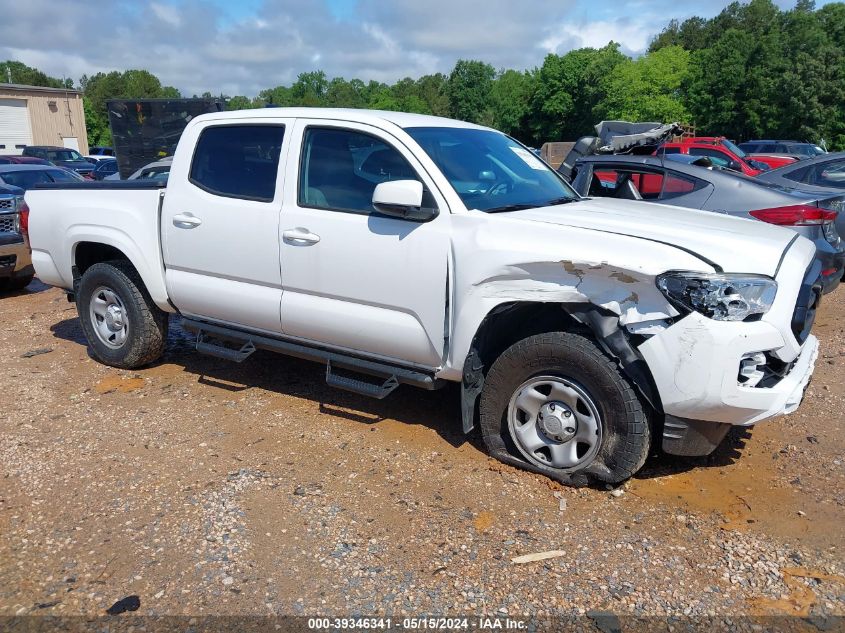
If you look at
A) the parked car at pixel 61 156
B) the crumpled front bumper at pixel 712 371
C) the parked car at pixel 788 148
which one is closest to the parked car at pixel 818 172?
the crumpled front bumper at pixel 712 371

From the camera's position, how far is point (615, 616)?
2.88m

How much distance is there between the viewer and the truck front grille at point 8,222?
9.00 m

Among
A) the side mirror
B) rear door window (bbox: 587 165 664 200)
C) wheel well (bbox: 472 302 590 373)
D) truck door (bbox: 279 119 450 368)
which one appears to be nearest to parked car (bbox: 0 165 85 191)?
rear door window (bbox: 587 165 664 200)

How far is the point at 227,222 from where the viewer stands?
476 centimetres

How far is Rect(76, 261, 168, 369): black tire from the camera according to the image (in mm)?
5570

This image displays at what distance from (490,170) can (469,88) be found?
9567cm

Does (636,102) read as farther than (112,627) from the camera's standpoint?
Yes

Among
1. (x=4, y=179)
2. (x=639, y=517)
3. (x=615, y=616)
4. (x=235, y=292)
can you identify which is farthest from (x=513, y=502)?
(x=4, y=179)

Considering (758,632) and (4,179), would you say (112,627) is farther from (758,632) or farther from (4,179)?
(4,179)

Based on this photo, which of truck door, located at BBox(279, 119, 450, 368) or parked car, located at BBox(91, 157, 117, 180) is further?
parked car, located at BBox(91, 157, 117, 180)

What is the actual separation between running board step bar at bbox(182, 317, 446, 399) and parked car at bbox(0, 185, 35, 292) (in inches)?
199

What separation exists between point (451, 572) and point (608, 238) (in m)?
1.78

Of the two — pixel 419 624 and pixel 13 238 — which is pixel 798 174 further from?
pixel 13 238

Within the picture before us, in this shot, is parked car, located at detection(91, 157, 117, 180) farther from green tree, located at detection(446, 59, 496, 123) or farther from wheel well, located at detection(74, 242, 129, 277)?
green tree, located at detection(446, 59, 496, 123)
